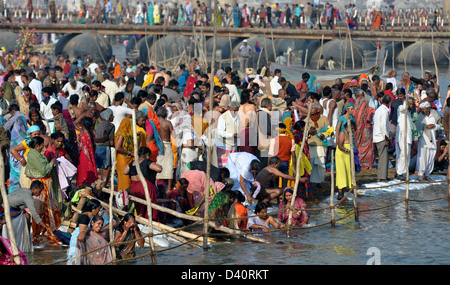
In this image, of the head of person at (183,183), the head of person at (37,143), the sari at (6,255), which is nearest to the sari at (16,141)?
the head of person at (37,143)

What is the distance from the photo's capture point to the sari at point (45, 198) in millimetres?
8961

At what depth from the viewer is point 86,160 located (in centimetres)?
1067

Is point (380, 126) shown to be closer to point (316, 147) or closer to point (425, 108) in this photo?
point (425, 108)

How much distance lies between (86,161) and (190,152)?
4.39 feet

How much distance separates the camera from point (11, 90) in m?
13.4

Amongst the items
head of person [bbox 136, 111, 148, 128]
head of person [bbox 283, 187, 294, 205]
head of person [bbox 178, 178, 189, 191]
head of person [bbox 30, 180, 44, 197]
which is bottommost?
head of person [bbox 283, 187, 294, 205]

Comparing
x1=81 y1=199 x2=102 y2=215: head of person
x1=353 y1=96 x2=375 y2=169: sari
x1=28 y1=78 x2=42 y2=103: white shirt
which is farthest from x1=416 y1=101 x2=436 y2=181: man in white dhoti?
x1=28 y1=78 x2=42 y2=103: white shirt

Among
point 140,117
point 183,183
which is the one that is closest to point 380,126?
point 183,183

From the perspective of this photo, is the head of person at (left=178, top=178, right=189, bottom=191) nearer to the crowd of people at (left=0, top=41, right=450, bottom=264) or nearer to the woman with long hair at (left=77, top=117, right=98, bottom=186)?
the crowd of people at (left=0, top=41, right=450, bottom=264)

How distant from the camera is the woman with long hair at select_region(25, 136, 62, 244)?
8.96 m

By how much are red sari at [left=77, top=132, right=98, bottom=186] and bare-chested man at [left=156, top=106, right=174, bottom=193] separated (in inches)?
32.8
